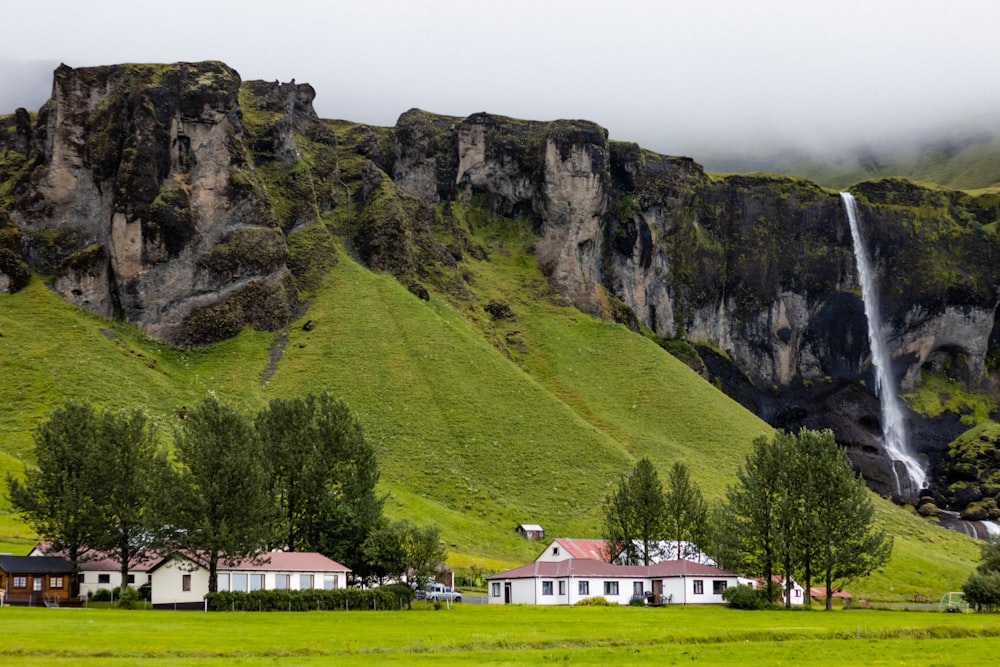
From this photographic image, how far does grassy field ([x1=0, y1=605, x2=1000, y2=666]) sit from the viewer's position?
39750mm

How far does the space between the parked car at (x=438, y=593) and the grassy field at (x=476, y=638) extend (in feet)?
39.3

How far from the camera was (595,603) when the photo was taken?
257ft

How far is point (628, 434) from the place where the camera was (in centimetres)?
15325

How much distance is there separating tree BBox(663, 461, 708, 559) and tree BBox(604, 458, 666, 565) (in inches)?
47.0

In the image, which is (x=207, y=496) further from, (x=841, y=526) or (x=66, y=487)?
(x=841, y=526)

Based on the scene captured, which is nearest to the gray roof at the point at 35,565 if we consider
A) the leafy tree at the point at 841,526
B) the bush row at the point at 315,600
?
the bush row at the point at 315,600

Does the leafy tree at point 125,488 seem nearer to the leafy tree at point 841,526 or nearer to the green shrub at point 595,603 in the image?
the green shrub at point 595,603

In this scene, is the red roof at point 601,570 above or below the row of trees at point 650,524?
below

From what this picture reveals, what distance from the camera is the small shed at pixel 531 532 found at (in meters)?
115

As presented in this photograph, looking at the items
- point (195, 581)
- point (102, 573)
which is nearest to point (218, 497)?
point (195, 581)

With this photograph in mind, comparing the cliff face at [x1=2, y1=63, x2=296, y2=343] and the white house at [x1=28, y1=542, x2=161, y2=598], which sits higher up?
the cliff face at [x1=2, y1=63, x2=296, y2=343]

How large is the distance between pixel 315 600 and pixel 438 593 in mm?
15092

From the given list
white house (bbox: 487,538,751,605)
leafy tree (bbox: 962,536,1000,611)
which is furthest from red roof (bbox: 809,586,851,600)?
white house (bbox: 487,538,751,605)

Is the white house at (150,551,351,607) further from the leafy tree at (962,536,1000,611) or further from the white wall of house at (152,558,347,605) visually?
the leafy tree at (962,536,1000,611)
